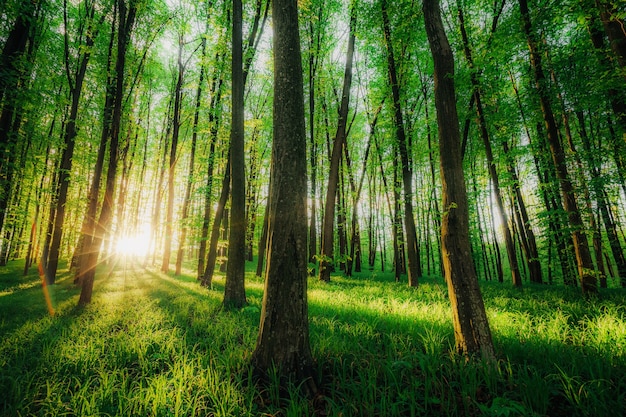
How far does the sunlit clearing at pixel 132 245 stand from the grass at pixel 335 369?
1951 cm

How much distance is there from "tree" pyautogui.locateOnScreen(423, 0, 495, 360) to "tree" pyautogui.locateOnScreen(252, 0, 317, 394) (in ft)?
6.27

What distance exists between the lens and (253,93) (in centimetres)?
2094

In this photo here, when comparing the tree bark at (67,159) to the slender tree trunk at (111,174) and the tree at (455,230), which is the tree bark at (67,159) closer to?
the slender tree trunk at (111,174)

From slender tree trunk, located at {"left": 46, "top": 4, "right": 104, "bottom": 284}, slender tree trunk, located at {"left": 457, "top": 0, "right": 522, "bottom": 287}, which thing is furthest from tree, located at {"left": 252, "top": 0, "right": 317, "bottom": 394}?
slender tree trunk, located at {"left": 46, "top": 4, "right": 104, "bottom": 284}

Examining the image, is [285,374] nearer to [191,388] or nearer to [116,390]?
[191,388]

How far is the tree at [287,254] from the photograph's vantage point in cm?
295

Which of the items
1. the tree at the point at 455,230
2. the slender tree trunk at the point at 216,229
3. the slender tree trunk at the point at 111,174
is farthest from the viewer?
the slender tree trunk at the point at 216,229

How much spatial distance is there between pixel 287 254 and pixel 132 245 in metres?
30.3

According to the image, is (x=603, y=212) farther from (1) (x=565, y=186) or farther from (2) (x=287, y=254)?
(2) (x=287, y=254)

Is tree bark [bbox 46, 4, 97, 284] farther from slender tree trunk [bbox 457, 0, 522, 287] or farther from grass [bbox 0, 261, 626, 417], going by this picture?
slender tree trunk [bbox 457, 0, 522, 287]

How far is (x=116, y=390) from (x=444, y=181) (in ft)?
15.6

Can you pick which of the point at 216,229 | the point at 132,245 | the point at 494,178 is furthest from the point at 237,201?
the point at 132,245

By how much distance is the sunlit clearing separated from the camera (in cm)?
2278

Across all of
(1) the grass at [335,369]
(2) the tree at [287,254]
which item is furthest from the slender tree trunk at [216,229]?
(2) the tree at [287,254]
